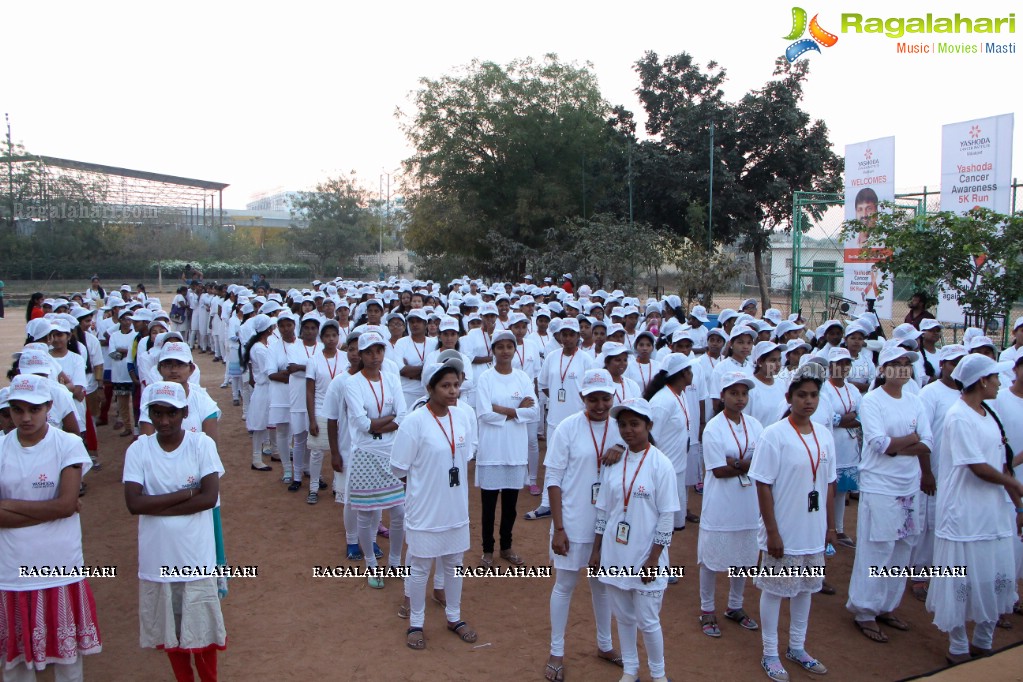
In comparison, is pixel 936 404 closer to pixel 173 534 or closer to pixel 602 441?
pixel 602 441

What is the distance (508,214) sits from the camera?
94.3ft

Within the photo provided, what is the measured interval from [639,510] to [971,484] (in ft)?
7.51

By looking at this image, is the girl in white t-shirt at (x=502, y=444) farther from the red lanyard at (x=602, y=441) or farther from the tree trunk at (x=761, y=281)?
the tree trunk at (x=761, y=281)

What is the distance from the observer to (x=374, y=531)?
6.24 metres

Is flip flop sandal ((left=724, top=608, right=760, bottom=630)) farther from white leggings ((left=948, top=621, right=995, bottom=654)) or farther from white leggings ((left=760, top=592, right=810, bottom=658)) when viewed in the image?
white leggings ((left=948, top=621, right=995, bottom=654))

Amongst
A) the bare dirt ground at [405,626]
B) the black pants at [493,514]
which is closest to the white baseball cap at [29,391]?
the bare dirt ground at [405,626]

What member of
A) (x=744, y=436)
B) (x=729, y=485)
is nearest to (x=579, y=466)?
(x=729, y=485)

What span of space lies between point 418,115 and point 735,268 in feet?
52.2

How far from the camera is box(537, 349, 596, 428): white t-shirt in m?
7.77

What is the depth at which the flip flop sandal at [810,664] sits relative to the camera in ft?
16.2

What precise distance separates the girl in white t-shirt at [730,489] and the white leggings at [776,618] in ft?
1.64

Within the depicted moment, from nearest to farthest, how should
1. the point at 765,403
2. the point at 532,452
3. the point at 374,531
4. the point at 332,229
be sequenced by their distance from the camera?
1. the point at 374,531
2. the point at 765,403
3. the point at 532,452
4. the point at 332,229

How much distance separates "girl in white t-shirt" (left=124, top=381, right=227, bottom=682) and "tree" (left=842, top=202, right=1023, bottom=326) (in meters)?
9.60

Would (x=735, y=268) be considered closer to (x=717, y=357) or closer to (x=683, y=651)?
(x=717, y=357)
